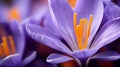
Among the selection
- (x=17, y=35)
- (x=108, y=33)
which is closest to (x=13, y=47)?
(x=17, y=35)

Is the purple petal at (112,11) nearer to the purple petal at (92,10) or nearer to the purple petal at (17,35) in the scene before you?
the purple petal at (92,10)

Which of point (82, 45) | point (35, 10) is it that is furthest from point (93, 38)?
point (35, 10)

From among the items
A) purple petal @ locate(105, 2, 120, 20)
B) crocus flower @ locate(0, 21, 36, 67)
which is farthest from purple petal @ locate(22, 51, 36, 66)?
purple petal @ locate(105, 2, 120, 20)

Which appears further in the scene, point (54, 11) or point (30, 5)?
point (30, 5)

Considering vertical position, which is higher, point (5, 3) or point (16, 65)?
point (16, 65)

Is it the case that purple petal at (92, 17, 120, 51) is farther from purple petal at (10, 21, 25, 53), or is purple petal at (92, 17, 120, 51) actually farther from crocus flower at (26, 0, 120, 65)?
purple petal at (10, 21, 25, 53)

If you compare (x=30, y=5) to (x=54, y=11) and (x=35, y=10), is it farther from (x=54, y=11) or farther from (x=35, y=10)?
(x=54, y=11)

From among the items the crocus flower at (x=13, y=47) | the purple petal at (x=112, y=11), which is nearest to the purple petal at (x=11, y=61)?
the crocus flower at (x=13, y=47)

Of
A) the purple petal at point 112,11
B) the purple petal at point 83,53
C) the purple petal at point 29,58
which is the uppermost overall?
the purple petal at point 112,11
